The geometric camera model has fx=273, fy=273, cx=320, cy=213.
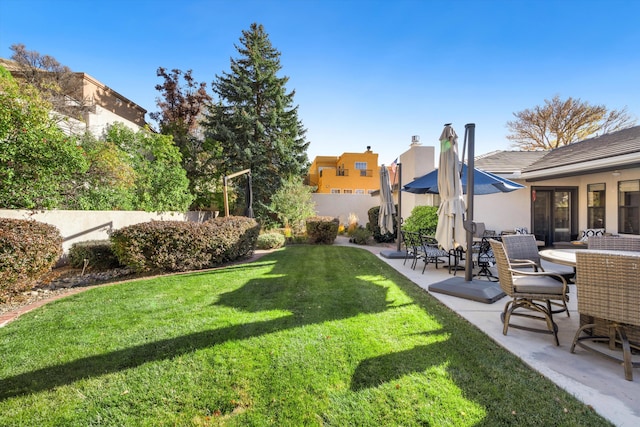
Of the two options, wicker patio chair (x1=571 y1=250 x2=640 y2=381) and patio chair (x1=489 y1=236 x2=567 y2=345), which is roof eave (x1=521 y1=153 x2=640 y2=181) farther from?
wicker patio chair (x1=571 y1=250 x2=640 y2=381)

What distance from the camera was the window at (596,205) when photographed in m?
8.76

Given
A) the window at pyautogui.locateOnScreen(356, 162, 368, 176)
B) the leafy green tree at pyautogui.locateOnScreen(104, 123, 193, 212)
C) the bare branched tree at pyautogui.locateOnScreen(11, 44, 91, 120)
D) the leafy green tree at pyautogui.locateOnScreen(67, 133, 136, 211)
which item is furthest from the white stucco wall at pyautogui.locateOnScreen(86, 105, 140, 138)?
the window at pyautogui.locateOnScreen(356, 162, 368, 176)

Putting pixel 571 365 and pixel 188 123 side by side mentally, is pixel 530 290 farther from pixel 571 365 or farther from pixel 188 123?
pixel 188 123

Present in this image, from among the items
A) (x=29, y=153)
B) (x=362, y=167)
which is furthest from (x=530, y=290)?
(x=362, y=167)

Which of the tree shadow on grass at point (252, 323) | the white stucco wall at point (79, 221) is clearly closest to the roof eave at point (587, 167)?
the tree shadow on grass at point (252, 323)

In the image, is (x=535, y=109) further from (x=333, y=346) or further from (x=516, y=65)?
(x=333, y=346)

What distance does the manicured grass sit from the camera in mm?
2012

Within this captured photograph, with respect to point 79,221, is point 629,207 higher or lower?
higher

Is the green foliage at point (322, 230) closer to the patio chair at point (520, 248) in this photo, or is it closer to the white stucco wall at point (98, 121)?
the patio chair at point (520, 248)

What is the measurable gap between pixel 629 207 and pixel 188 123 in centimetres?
2144

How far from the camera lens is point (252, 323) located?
11.8ft

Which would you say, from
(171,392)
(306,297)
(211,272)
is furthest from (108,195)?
A: (171,392)

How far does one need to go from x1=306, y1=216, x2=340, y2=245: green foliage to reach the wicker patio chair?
9633 millimetres

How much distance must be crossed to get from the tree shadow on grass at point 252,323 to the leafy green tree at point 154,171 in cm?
881
